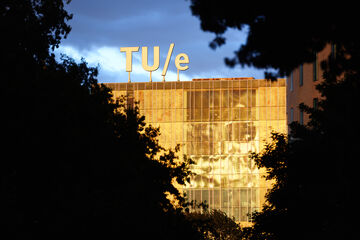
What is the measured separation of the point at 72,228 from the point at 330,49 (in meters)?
25.1

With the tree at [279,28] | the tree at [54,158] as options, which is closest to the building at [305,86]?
the tree at [54,158]

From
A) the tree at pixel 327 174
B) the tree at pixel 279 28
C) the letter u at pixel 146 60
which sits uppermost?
the letter u at pixel 146 60

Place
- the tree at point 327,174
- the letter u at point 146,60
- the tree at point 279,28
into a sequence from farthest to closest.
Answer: the letter u at point 146,60 → the tree at point 327,174 → the tree at point 279,28

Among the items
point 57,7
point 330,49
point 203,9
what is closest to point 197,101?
point 330,49

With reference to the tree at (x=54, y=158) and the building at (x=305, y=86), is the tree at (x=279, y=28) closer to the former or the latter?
the tree at (x=54, y=158)

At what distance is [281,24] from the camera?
10.5 metres

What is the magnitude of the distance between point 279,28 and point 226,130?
2892 inches

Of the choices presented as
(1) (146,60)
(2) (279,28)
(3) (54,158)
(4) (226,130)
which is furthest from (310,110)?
(1) (146,60)

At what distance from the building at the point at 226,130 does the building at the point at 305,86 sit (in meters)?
33.9

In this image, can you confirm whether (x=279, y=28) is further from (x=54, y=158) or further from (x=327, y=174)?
(x=54, y=158)

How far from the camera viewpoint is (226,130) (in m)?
→ 83.8

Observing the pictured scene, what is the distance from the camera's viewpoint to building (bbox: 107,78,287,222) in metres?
83.4

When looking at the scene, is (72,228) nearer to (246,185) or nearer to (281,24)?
(281,24)

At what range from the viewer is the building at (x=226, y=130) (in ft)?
274
